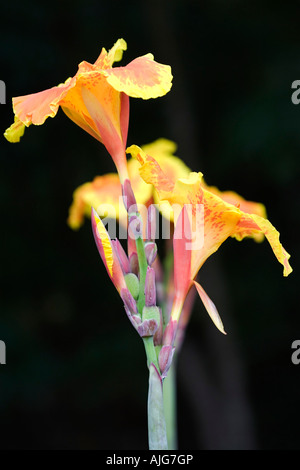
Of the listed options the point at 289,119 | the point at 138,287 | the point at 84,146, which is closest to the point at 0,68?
the point at 84,146

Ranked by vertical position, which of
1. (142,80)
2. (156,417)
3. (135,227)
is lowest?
(156,417)

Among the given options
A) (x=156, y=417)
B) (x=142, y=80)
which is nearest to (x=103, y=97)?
(x=142, y=80)

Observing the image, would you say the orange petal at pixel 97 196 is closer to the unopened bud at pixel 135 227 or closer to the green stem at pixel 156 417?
the unopened bud at pixel 135 227

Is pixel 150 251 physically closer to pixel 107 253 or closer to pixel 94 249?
pixel 107 253

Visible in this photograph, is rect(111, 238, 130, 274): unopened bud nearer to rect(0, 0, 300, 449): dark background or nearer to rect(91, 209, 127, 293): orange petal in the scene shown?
rect(91, 209, 127, 293): orange petal

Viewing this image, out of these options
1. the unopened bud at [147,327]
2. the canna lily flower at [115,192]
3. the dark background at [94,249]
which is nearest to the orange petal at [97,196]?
the canna lily flower at [115,192]

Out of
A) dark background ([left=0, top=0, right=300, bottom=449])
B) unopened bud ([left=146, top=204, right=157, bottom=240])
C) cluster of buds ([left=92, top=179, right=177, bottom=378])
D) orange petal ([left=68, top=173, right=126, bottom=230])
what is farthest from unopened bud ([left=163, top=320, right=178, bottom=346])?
dark background ([left=0, top=0, right=300, bottom=449])

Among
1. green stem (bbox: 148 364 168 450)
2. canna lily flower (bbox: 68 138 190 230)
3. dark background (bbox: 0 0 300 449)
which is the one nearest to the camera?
green stem (bbox: 148 364 168 450)
